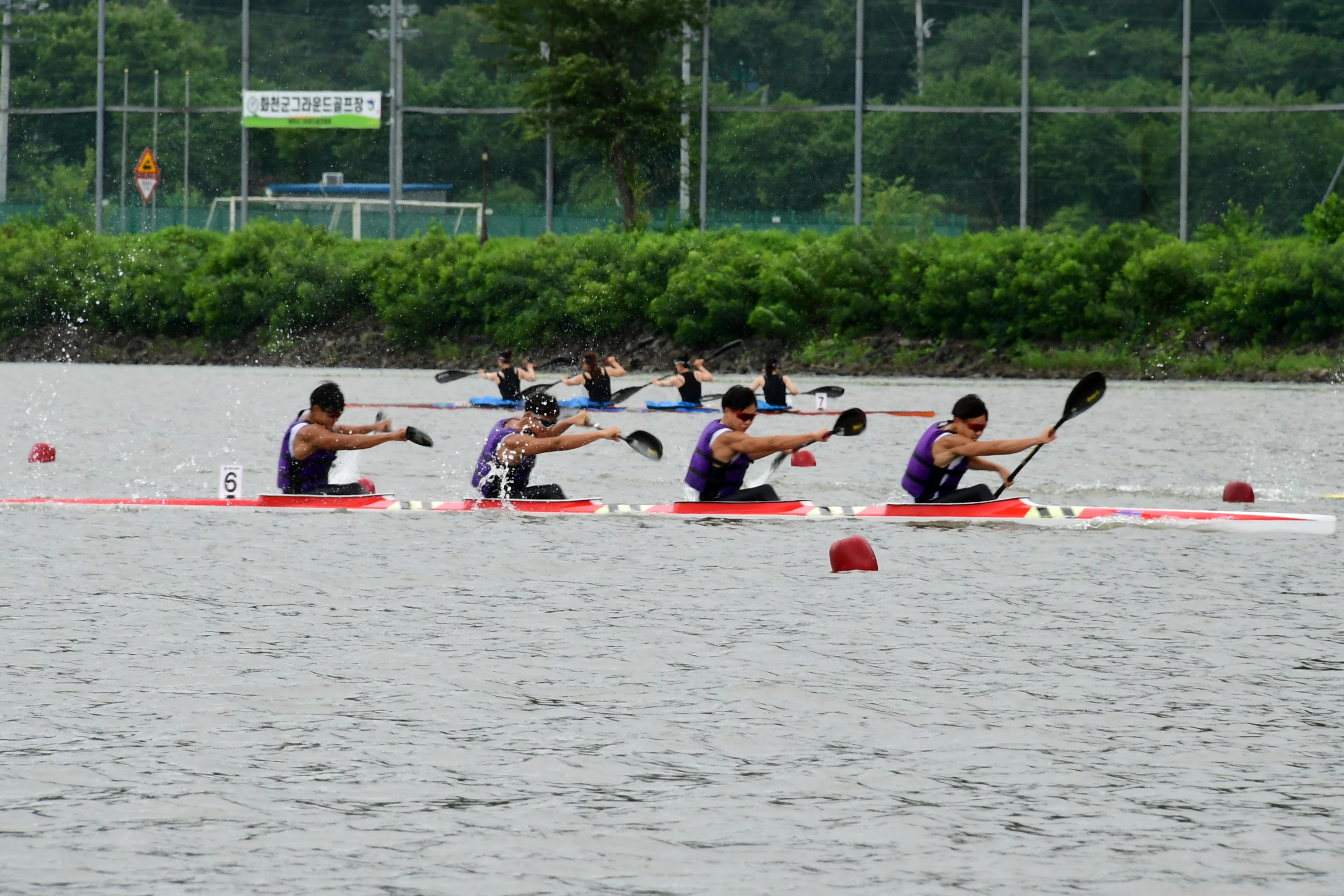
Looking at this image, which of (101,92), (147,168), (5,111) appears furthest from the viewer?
(5,111)

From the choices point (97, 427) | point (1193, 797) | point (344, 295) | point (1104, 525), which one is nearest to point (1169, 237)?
point (344, 295)

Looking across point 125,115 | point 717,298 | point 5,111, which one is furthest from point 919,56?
point 5,111

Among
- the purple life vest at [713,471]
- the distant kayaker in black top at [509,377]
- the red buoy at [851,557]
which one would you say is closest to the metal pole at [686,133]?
the distant kayaker in black top at [509,377]

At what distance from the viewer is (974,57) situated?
42812mm

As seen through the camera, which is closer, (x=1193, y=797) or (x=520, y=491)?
(x=1193, y=797)

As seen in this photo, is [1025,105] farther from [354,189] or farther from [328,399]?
[328,399]

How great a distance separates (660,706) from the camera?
965 centimetres

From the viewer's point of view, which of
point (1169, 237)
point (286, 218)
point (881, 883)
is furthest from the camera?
point (286, 218)

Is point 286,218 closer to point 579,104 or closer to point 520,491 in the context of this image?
point 579,104

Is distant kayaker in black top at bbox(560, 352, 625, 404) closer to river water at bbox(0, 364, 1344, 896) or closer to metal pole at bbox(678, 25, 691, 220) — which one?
river water at bbox(0, 364, 1344, 896)

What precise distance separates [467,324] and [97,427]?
19.5 meters

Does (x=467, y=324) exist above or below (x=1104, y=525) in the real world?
above

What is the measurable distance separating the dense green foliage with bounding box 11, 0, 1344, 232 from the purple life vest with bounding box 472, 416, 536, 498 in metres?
26.5

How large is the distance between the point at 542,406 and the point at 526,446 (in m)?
0.38
